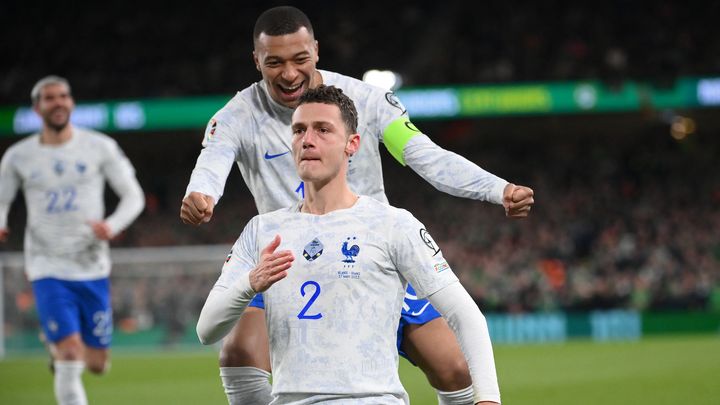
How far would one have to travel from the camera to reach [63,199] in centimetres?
842

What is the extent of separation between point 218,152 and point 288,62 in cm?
51

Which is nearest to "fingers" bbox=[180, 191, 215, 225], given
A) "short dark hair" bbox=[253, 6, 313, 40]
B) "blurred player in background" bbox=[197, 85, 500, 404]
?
"blurred player in background" bbox=[197, 85, 500, 404]

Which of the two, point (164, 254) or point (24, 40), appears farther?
point (24, 40)

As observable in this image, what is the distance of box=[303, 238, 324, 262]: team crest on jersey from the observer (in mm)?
3945

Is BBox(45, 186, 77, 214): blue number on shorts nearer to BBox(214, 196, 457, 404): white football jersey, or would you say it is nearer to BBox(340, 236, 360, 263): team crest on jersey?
BBox(214, 196, 457, 404): white football jersey

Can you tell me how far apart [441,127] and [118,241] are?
8.95 metres


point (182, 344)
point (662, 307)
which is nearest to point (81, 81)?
point (182, 344)

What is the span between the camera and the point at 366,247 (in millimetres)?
3947

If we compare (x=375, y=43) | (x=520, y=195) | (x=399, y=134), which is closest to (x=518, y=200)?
(x=520, y=195)

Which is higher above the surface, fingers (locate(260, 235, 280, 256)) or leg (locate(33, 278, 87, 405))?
fingers (locate(260, 235, 280, 256))

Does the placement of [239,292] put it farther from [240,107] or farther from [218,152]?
[240,107]

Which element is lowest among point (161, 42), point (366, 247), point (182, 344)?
point (182, 344)

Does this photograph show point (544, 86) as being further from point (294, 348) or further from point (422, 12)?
point (294, 348)

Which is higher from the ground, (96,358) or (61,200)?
(61,200)
